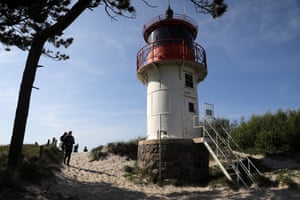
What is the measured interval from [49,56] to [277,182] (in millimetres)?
11811

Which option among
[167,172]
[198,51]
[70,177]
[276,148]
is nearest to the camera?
[70,177]

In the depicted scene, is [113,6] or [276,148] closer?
[113,6]

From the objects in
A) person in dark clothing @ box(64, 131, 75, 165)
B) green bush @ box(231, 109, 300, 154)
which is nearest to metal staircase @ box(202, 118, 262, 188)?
person in dark clothing @ box(64, 131, 75, 165)

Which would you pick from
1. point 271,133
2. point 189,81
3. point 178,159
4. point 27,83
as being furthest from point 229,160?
point 271,133

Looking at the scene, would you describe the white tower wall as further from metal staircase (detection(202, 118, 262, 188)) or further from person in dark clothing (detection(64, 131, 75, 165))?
person in dark clothing (detection(64, 131, 75, 165))

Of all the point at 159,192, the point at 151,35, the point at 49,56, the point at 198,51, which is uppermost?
the point at 151,35

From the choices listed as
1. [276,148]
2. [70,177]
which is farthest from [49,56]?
[276,148]

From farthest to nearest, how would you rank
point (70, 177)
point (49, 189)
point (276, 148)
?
1. point (276, 148)
2. point (70, 177)
3. point (49, 189)

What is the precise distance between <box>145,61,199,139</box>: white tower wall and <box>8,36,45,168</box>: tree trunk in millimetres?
6459

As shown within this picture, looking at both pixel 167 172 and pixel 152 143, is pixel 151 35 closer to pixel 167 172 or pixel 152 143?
pixel 152 143

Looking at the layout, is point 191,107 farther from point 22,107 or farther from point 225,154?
point 22,107

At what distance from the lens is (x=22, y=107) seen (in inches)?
337

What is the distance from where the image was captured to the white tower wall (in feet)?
42.4

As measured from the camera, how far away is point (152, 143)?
1254cm
